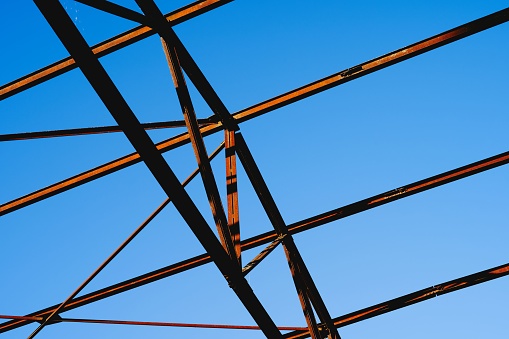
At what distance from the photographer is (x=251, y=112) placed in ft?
23.0

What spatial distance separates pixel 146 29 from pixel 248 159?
2.44 m

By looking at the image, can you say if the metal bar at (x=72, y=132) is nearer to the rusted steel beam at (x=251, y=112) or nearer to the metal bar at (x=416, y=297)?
the rusted steel beam at (x=251, y=112)

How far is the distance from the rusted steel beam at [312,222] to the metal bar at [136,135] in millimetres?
2051

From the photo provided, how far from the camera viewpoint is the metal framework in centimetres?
439

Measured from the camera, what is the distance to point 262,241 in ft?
26.9

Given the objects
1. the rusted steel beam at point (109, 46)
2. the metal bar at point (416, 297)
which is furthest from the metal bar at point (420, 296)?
the rusted steel beam at point (109, 46)

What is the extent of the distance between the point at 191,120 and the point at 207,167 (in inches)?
22.0

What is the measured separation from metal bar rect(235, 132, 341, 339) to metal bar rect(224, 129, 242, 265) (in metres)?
0.26

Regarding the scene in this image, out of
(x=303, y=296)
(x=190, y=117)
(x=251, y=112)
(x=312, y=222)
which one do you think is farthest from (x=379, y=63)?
(x=303, y=296)

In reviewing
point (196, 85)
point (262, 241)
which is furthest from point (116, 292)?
point (196, 85)

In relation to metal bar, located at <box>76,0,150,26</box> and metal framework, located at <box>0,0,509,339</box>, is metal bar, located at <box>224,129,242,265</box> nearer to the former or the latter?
metal framework, located at <box>0,0,509,339</box>

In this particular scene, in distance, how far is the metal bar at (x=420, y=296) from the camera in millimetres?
7930

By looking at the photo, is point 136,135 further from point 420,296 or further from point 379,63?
point 420,296

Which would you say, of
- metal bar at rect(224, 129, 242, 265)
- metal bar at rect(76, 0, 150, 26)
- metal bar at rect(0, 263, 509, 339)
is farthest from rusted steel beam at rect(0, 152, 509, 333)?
metal bar at rect(76, 0, 150, 26)
